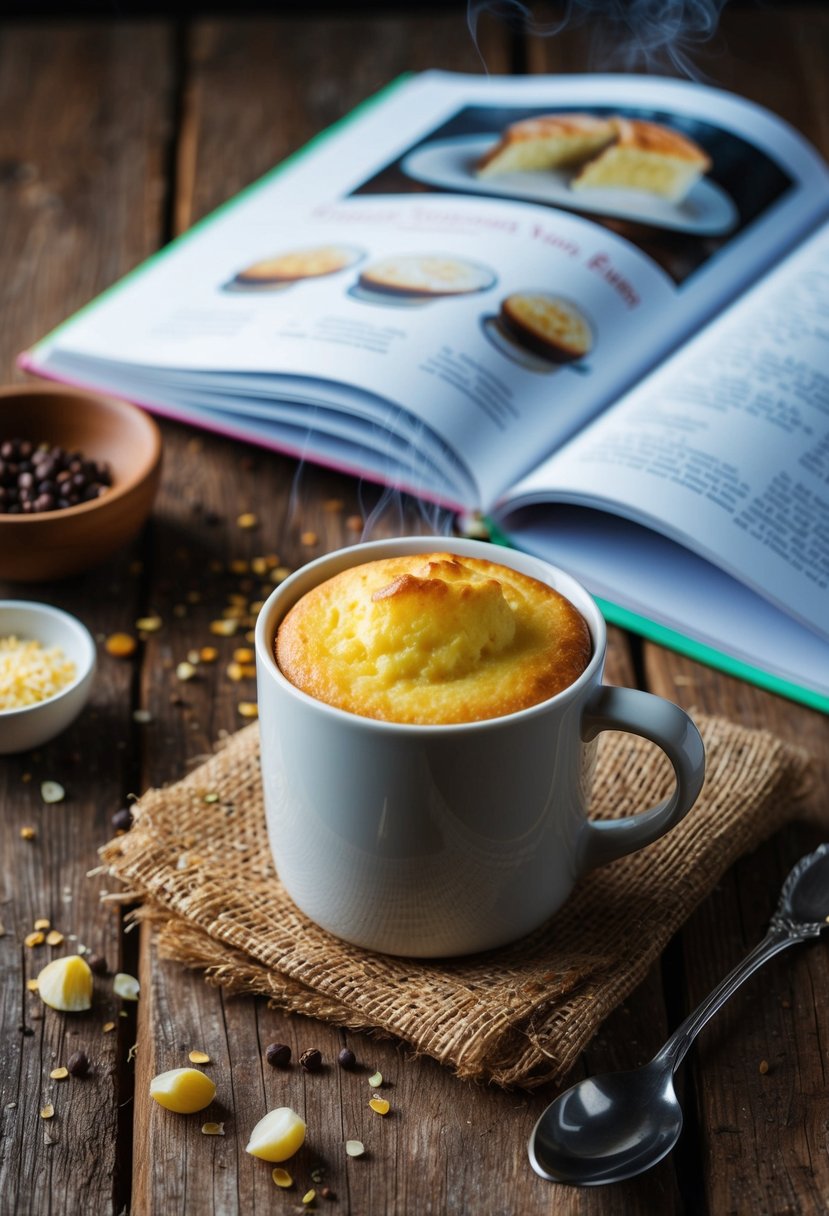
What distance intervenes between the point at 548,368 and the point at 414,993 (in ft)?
2.53

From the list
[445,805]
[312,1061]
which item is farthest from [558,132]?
[312,1061]

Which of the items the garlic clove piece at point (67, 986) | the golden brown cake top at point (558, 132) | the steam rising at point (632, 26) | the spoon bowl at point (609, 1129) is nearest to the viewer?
the spoon bowl at point (609, 1129)

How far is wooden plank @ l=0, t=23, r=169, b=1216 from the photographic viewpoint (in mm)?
863

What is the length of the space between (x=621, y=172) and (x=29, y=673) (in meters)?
1.01

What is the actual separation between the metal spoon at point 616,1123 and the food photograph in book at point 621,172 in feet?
3.33

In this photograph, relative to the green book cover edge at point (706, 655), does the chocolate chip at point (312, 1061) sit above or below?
below

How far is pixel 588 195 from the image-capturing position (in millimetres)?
1668

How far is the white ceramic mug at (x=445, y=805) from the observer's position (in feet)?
2.74

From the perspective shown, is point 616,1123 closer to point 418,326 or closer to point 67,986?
point 67,986

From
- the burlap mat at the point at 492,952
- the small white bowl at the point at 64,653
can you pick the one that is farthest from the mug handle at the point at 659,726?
the small white bowl at the point at 64,653

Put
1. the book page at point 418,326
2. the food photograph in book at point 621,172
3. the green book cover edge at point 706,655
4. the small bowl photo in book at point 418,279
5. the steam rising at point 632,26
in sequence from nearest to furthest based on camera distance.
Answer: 1. the green book cover edge at point 706,655
2. the book page at point 418,326
3. the small bowl photo in book at point 418,279
4. the food photograph in book at point 621,172
5. the steam rising at point 632,26

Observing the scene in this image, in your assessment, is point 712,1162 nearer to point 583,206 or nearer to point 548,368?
point 548,368

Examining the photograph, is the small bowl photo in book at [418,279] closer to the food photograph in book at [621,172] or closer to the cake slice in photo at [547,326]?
Result: the cake slice in photo at [547,326]

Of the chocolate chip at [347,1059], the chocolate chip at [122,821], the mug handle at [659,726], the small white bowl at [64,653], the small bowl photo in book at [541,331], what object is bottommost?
the chocolate chip at [122,821]
